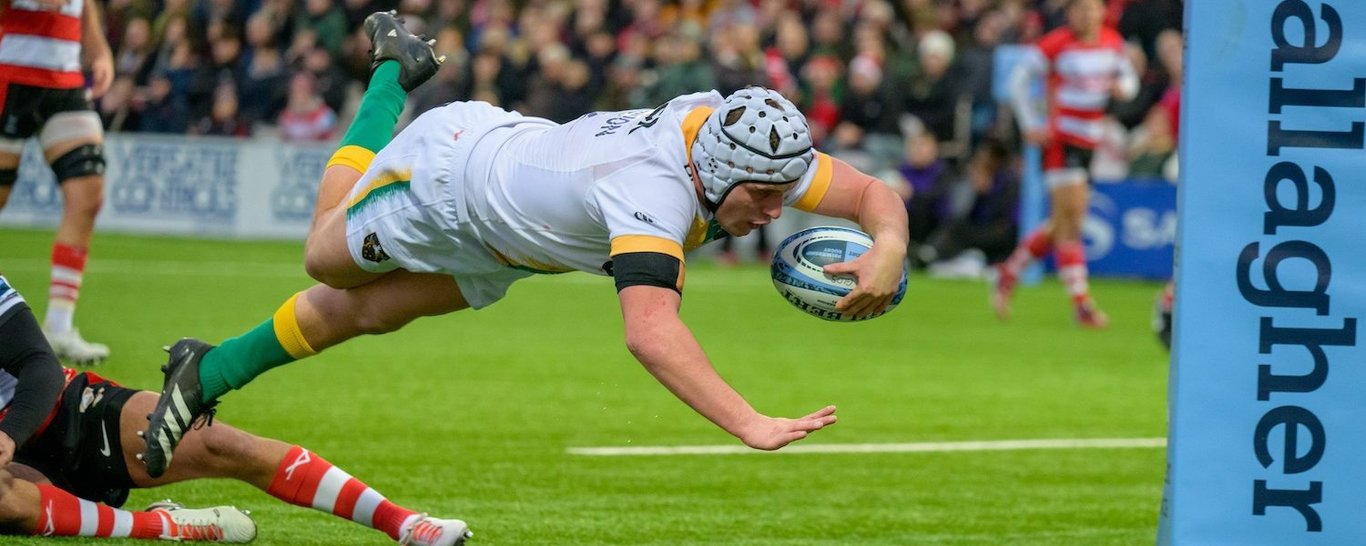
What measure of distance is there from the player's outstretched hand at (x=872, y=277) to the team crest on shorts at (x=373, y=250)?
4.95 ft

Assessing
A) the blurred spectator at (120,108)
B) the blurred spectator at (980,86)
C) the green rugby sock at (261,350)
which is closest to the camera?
the green rugby sock at (261,350)

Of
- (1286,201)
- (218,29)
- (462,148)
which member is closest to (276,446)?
(462,148)

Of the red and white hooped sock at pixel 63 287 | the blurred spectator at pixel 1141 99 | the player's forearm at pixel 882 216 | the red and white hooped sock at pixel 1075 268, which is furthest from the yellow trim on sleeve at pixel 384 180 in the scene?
the blurred spectator at pixel 1141 99

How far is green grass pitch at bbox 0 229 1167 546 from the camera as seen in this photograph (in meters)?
6.30

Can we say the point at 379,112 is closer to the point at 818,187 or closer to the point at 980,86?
the point at 818,187

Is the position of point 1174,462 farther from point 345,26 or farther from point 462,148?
point 345,26

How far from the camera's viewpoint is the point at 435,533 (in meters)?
5.27

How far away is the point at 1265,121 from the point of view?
4488 millimetres

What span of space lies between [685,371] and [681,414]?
4347 millimetres

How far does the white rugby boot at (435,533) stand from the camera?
207 inches

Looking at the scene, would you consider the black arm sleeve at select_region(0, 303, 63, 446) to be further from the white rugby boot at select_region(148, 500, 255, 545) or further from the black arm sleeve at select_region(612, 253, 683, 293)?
the black arm sleeve at select_region(612, 253, 683, 293)

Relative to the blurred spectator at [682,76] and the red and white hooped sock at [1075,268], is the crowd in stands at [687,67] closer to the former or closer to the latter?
the blurred spectator at [682,76]

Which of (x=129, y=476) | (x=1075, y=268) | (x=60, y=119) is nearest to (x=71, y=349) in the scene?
(x=60, y=119)

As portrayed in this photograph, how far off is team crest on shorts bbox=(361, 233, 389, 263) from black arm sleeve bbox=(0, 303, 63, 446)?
105 cm
